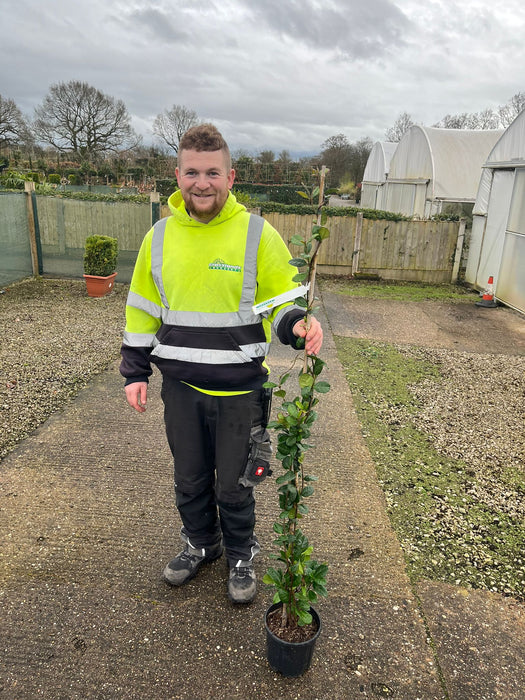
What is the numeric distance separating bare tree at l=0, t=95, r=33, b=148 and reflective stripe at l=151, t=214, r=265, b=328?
140 feet

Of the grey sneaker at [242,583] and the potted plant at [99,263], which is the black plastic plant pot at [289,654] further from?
the potted plant at [99,263]

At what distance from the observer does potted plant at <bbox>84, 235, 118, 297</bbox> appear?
9141mm

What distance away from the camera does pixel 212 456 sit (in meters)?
2.51

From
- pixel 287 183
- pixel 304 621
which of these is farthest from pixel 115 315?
pixel 287 183

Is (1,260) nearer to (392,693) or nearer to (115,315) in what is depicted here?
(115,315)

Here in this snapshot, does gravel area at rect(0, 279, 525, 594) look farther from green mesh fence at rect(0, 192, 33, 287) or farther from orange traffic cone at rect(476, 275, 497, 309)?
orange traffic cone at rect(476, 275, 497, 309)

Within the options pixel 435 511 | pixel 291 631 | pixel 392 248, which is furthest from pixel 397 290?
pixel 291 631

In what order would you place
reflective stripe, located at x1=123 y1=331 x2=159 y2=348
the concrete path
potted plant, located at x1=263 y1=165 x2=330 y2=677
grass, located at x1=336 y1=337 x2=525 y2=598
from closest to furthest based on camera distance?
1. potted plant, located at x1=263 y1=165 x2=330 y2=677
2. the concrete path
3. reflective stripe, located at x1=123 y1=331 x2=159 y2=348
4. grass, located at x1=336 y1=337 x2=525 y2=598

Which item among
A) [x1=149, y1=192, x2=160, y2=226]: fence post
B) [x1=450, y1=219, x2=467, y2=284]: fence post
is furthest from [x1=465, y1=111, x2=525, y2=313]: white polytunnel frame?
[x1=149, y1=192, x2=160, y2=226]: fence post

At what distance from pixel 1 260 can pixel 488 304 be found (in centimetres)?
913

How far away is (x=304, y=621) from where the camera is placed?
2023 mm

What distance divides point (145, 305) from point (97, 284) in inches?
292

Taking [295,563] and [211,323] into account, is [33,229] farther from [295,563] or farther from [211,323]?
[295,563]

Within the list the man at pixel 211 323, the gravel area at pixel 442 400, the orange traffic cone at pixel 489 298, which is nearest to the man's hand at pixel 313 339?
the man at pixel 211 323
